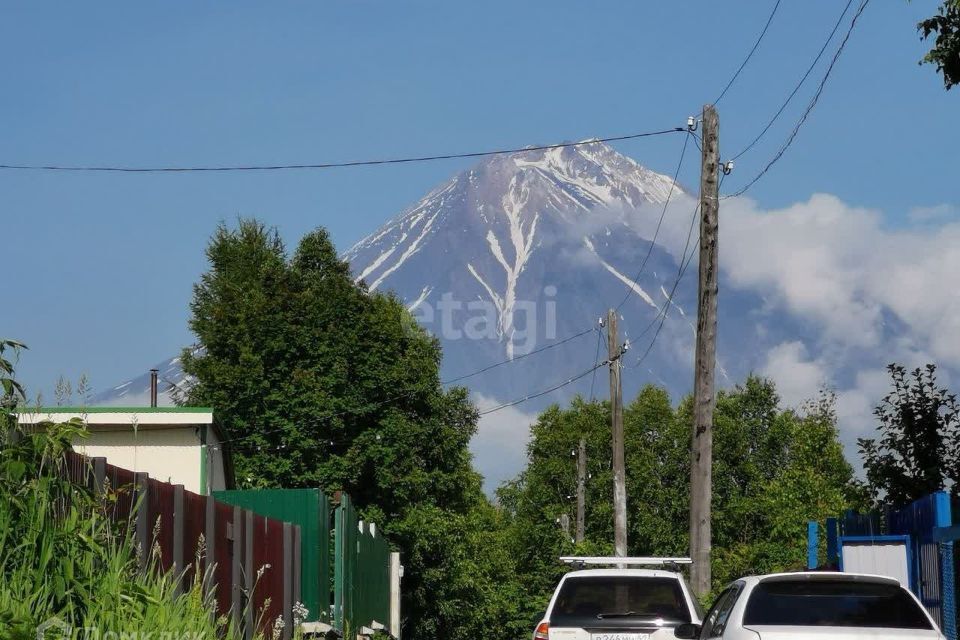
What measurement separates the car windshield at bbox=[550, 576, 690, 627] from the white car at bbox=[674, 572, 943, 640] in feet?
13.9

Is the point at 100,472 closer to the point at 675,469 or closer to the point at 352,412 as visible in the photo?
the point at 352,412

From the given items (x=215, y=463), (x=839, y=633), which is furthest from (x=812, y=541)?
(x=839, y=633)

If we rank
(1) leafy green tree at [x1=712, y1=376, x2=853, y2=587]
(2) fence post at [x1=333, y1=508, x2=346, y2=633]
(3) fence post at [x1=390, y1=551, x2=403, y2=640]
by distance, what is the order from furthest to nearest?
(1) leafy green tree at [x1=712, y1=376, x2=853, y2=587], (3) fence post at [x1=390, y1=551, x2=403, y2=640], (2) fence post at [x1=333, y1=508, x2=346, y2=633]

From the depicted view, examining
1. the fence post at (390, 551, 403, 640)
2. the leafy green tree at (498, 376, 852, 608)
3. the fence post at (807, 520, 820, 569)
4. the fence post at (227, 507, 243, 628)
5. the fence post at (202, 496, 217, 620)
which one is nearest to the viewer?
the fence post at (202, 496, 217, 620)

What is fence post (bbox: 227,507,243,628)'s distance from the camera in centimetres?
1252

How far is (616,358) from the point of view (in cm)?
3962

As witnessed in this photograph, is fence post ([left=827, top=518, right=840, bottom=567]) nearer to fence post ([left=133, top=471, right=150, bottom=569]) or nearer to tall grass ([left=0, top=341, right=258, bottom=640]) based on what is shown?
fence post ([left=133, top=471, right=150, bottom=569])

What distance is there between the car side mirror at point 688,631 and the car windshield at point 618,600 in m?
2.42

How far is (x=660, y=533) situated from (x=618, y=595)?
68.3 meters

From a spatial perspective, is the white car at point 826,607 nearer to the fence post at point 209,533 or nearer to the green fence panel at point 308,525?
the fence post at point 209,533

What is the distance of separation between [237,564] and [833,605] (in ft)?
18.2

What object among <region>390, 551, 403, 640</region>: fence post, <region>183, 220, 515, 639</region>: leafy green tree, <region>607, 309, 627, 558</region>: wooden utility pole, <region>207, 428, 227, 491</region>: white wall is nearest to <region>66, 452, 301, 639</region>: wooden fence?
<region>207, 428, 227, 491</region>: white wall

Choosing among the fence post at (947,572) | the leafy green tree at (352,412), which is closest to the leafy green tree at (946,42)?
the fence post at (947,572)

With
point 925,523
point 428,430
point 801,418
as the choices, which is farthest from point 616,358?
point 801,418
